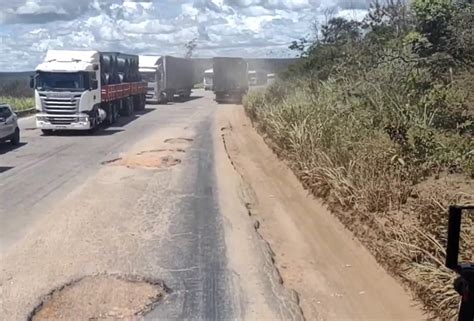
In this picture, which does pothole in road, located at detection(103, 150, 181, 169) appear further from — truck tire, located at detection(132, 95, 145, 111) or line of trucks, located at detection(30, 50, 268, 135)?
truck tire, located at detection(132, 95, 145, 111)

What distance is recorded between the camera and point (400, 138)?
1200cm

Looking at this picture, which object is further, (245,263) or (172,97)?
(172,97)

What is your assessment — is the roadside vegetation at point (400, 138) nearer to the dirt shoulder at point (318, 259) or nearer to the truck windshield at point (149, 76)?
the dirt shoulder at point (318, 259)

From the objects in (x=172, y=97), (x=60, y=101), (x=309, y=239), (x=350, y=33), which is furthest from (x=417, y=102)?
(x=172, y=97)

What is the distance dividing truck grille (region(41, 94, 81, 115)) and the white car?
3.93 m

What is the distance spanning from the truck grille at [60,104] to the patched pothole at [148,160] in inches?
307

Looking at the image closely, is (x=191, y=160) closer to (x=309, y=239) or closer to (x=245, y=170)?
(x=245, y=170)

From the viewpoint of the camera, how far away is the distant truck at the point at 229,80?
53625 millimetres

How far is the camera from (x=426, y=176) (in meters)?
10.7

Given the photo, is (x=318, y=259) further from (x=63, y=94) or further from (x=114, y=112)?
(x=114, y=112)

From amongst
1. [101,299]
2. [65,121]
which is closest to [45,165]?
[65,121]

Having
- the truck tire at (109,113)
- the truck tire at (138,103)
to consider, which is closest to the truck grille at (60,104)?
the truck tire at (109,113)

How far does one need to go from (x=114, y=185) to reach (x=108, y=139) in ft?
34.1

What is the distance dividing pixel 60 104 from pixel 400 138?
1792 cm
